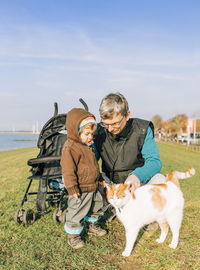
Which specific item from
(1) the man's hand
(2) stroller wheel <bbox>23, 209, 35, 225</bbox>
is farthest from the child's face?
(2) stroller wheel <bbox>23, 209, 35, 225</bbox>

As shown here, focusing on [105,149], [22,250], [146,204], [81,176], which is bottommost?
[22,250]

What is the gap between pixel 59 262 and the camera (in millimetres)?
2678

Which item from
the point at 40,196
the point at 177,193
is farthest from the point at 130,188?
the point at 40,196

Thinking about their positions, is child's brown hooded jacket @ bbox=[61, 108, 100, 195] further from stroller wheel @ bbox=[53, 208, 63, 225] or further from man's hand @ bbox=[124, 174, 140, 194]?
stroller wheel @ bbox=[53, 208, 63, 225]

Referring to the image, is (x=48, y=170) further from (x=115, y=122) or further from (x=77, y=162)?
(x=115, y=122)

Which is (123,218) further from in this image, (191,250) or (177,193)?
(191,250)

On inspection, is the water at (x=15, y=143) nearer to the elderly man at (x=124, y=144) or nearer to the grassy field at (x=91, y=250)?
the grassy field at (x=91, y=250)

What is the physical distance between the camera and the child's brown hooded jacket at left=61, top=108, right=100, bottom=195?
2789mm

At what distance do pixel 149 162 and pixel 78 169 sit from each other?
39.9 inches

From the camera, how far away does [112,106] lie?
9.54 feet

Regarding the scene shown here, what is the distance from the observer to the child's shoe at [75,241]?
2.96 metres

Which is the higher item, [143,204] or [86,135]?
[86,135]

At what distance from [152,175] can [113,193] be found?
2.75 feet

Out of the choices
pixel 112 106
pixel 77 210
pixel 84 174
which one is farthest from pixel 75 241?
pixel 112 106
